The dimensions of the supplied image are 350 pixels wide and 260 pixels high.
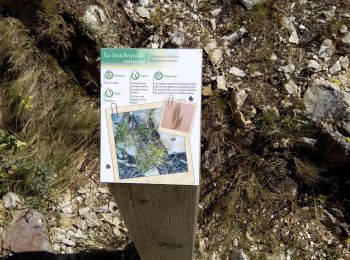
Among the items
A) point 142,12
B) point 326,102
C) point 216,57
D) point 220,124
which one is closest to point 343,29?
point 326,102

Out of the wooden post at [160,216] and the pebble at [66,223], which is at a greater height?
the wooden post at [160,216]

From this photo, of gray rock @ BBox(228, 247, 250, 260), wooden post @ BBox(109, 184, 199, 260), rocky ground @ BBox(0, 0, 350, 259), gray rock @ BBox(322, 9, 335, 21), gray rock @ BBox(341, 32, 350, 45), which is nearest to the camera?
wooden post @ BBox(109, 184, 199, 260)

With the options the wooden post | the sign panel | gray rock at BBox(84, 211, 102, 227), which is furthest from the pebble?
the sign panel

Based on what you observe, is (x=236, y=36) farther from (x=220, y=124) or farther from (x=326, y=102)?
(x=326, y=102)

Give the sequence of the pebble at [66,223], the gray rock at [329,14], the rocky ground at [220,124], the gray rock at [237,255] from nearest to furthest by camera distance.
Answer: the gray rock at [237,255] → the rocky ground at [220,124] → the pebble at [66,223] → the gray rock at [329,14]

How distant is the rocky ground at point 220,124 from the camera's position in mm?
3051

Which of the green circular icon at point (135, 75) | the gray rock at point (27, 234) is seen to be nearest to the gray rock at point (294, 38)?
the green circular icon at point (135, 75)

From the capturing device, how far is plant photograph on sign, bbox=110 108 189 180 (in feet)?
5.19

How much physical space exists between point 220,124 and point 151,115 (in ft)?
5.47

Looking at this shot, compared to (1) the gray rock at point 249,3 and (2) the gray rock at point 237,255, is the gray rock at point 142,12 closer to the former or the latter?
(1) the gray rock at point 249,3

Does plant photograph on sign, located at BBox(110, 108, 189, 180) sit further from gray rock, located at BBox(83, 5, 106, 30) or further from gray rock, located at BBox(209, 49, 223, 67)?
gray rock, located at BBox(83, 5, 106, 30)

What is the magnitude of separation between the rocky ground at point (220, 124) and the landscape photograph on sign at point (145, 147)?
5.07ft

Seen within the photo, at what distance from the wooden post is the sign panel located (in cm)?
9

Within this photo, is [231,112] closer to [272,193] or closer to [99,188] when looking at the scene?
[272,193]
